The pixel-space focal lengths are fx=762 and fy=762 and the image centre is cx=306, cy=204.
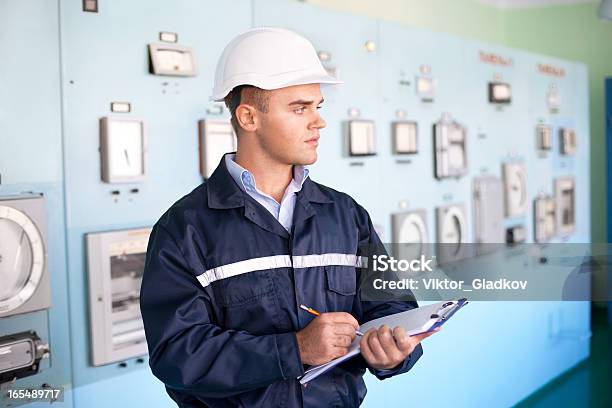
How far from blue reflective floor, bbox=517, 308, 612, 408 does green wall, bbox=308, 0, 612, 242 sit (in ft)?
7.50

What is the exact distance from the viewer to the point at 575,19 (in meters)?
8.99

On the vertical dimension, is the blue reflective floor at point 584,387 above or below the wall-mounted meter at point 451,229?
below

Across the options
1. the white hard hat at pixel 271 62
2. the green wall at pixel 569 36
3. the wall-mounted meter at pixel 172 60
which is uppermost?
the green wall at pixel 569 36

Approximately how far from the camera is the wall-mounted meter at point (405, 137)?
448cm

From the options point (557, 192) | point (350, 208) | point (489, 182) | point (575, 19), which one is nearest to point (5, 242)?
point (350, 208)

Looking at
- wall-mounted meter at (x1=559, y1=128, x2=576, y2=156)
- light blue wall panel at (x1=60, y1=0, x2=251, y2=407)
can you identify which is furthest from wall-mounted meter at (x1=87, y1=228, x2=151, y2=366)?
wall-mounted meter at (x1=559, y1=128, x2=576, y2=156)

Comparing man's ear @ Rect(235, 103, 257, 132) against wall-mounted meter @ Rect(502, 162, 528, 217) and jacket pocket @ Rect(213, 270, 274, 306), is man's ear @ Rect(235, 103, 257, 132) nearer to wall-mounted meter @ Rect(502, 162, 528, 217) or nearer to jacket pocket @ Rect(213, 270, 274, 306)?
jacket pocket @ Rect(213, 270, 274, 306)

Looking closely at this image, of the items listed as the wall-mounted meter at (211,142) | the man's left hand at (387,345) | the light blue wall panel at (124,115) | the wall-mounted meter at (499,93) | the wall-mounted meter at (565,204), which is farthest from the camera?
the wall-mounted meter at (565,204)

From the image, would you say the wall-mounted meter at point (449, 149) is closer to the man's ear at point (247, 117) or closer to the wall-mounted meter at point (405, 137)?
the wall-mounted meter at point (405, 137)

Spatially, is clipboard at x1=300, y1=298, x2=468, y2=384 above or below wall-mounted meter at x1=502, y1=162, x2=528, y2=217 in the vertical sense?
below

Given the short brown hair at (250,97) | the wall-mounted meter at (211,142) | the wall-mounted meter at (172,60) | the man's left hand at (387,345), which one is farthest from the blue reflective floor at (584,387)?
the short brown hair at (250,97)

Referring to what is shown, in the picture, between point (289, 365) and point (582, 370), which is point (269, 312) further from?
point (582, 370)

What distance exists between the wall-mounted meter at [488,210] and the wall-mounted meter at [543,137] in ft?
2.89

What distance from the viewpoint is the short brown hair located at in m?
1.97
